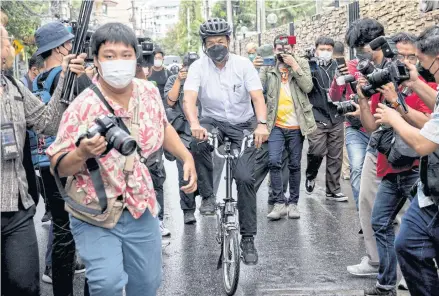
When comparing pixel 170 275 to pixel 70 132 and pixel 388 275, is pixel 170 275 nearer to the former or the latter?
pixel 388 275

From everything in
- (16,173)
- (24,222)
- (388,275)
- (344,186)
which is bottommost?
(344,186)

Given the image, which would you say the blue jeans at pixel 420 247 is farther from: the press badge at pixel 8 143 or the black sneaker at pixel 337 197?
the black sneaker at pixel 337 197

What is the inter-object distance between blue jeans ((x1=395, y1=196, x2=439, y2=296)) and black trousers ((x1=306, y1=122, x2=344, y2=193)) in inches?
196

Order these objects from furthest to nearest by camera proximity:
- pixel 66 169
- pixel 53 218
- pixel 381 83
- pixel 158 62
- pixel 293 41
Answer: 1. pixel 158 62
2. pixel 293 41
3. pixel 53 218
4. pixel 381 83
5. pixel 66 169

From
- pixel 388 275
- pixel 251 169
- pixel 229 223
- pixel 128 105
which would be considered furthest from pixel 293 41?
pixel 128 105

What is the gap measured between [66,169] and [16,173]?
0.46m

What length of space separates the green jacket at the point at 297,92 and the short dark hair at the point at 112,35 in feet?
14.3

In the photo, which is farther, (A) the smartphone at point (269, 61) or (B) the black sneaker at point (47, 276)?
(A) the smartphone at point (269, 61)

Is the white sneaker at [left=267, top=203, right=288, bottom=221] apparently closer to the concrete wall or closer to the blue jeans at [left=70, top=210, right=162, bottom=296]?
the concrete wall

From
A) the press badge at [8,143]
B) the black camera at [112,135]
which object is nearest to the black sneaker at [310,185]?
the press badge at [8,143]

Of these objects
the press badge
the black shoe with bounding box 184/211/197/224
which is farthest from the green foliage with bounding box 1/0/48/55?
the press badge

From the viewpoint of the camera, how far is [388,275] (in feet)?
16.8

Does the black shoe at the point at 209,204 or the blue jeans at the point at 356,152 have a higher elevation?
the blue jeans at the point at 356,152

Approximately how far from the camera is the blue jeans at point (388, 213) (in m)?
4.90
